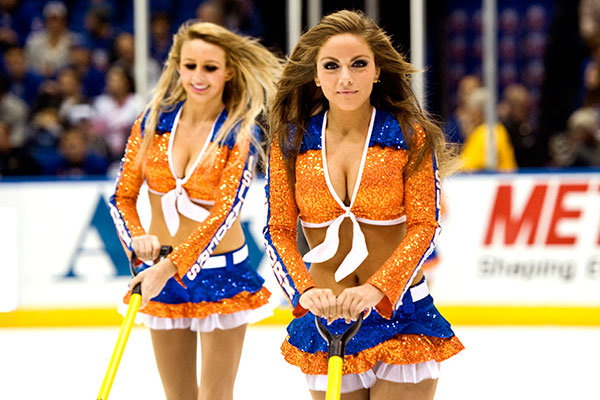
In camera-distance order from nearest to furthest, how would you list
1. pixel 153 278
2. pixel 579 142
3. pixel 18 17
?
pixel 153 278 < pixel 579 142 < pixel 18 17

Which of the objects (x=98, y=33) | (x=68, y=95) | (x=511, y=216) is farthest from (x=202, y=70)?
(x=98, y=33)

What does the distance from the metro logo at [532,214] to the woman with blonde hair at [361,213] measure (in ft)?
14.6

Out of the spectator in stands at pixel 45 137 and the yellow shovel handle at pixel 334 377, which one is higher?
the spectator in stands at pixel 45 137

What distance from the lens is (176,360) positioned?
3307 mm

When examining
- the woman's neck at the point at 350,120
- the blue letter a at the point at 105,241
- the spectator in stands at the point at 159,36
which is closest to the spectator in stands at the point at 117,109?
the spectator in stands at the point at 159,36

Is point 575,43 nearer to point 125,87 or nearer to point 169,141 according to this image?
point 125,87

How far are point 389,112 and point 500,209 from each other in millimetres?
4506

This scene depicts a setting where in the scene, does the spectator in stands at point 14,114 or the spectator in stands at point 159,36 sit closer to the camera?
the spectator in stands at point 14,114

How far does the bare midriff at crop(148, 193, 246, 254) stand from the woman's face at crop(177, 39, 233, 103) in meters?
0.38

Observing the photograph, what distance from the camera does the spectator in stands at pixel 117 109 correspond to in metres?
8.11

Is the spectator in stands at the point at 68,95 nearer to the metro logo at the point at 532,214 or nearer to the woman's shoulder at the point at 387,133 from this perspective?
the metro logo at the point at 532,214

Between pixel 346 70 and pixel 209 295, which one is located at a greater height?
pixel 346 70

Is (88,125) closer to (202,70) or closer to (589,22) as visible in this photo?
(589,22)

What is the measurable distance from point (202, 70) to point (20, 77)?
591 centimetres
